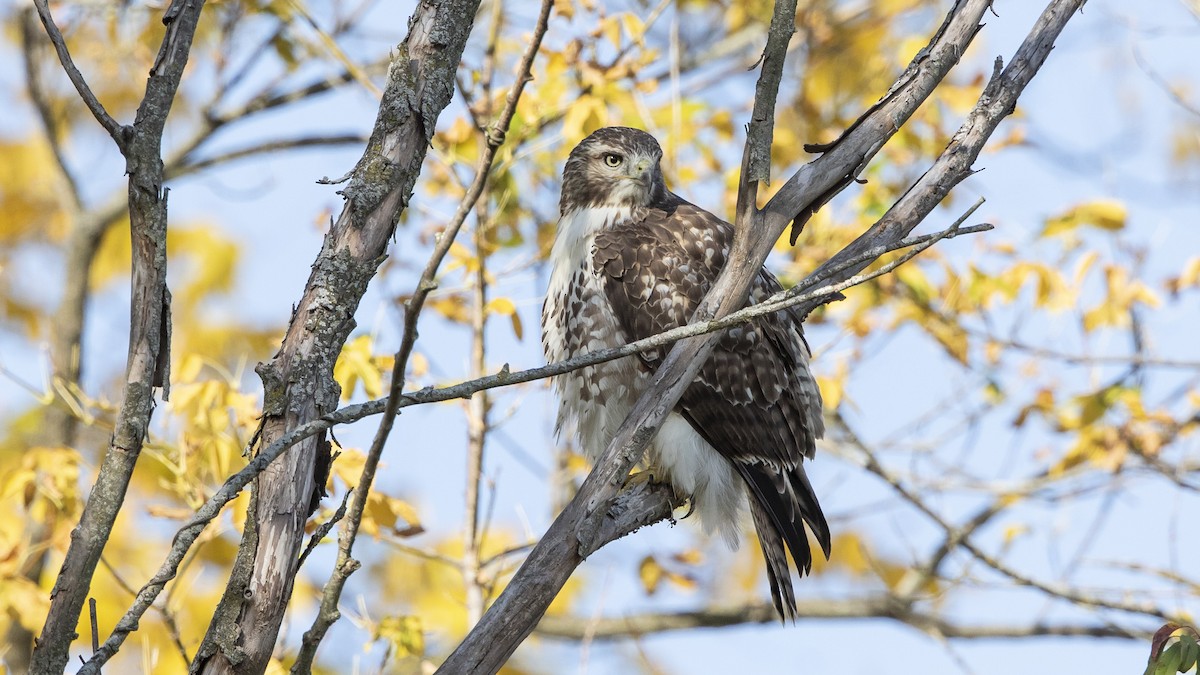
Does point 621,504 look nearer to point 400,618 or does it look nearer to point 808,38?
point 400,618

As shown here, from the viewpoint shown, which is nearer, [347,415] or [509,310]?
[347,415]

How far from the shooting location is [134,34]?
6.81 meters

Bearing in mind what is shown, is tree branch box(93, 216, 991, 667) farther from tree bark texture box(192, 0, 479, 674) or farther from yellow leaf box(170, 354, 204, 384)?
yellow leaf box(170, 354, 204, 384)

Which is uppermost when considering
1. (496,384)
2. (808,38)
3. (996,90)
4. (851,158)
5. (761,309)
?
(808,38)

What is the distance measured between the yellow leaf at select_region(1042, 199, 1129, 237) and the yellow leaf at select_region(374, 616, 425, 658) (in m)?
3.50

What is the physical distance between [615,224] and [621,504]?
1155 mm

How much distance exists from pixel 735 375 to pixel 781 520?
0.53 m

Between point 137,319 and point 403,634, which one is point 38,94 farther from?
point 137,319

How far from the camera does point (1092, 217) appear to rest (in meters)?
5.46

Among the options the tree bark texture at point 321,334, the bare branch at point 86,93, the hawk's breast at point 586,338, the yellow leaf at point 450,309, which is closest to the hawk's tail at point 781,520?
the hawk's breast at point 586,338

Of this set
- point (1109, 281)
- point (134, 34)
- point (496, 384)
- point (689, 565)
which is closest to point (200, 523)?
point (496, 384)

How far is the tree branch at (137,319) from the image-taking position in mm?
2270

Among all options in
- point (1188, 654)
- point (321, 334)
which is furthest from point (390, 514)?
point (1188, 654)

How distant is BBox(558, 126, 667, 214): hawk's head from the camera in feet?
14.9
